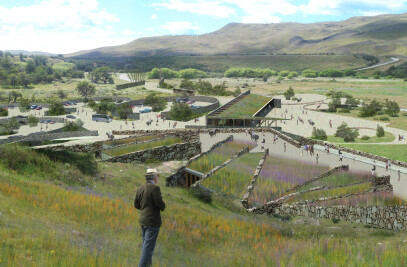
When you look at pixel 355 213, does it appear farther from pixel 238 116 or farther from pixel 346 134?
pixel 346 134

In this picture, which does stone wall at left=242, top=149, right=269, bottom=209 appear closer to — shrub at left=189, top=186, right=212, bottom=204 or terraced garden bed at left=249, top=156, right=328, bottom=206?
terraced garden bed at left=249, top=156, right=328, bottom=206

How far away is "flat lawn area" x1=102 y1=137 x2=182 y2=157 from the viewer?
974 inches

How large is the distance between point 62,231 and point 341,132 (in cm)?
5039

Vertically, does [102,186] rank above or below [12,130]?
above

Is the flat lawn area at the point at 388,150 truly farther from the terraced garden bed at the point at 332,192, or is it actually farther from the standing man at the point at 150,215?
the standing man at the point at 150,215

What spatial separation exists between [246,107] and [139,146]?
34.8 meters

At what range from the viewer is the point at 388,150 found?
129ft

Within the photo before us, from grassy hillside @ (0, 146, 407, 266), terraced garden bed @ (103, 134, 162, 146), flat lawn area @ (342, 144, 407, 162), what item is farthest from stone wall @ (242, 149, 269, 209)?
flat lawn area @ (342, 144, 407, 162)

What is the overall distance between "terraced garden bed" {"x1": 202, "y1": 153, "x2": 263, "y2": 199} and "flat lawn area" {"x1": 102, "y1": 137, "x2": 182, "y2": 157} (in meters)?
8.20

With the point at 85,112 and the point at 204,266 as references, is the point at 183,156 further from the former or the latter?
the point at 85,112


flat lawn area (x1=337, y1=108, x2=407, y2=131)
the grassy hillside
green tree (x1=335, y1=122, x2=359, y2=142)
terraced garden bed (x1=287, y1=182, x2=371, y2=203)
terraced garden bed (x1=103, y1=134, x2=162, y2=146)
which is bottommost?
flat lawn area (x1=337, y1=108, x2=407, y2=131)

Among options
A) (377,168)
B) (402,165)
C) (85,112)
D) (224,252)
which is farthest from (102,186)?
(85,112)

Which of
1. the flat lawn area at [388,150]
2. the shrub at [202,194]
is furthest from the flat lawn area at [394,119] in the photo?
the shrub at [202,194]

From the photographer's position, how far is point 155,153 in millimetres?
25516
